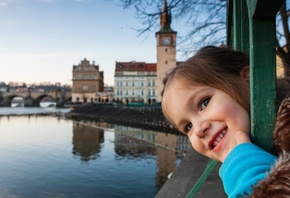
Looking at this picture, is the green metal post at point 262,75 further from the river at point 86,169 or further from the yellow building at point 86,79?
the yellow building at point 86,79

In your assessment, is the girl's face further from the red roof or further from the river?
the red roof

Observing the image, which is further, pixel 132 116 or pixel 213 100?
pixel 132 116

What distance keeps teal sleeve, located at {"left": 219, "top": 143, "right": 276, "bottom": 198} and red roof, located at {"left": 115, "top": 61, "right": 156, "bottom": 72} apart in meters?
62.9

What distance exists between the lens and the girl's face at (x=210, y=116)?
86 centimetres

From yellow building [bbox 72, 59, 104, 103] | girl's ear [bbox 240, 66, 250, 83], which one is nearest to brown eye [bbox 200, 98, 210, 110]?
girl's ear [bbox 240, 66, 250, 83]

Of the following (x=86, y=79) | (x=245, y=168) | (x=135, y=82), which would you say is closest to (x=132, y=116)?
(x=135, y=82)

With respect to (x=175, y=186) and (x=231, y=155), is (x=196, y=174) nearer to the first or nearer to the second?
(x=175, y=186)

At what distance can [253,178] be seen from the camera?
59 centimetres

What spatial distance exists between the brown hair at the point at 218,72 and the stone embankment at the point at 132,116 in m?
24.1

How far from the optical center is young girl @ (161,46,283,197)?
2.82 feet

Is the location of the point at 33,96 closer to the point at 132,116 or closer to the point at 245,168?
the point at 132,116

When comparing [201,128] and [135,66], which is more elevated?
[135,66]

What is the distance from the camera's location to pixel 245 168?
25.4 inches

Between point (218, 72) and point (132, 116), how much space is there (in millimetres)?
36317
